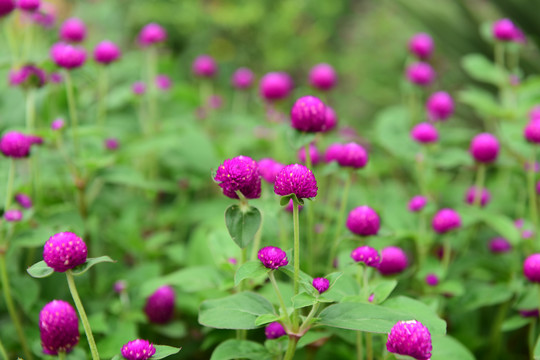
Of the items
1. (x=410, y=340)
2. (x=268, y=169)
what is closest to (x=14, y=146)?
(x=268, y=169)

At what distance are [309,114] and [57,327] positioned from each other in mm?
587

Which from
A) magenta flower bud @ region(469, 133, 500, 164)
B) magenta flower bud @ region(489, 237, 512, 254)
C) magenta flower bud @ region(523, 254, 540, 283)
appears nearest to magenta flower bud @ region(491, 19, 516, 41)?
magenta flower bud @ region(469, 133, 500, 164)

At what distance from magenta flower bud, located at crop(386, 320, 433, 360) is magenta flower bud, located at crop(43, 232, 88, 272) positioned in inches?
19.4

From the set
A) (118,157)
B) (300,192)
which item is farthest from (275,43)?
(300,192)

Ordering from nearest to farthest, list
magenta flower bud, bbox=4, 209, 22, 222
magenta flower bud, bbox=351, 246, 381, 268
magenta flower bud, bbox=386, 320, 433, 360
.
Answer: magenta flower bud, bbox=386, 320, 433, 360
magenta flower bud, bbox=351, 246, 381, 268
magenta flower bud, bbox=4, 209, 22, 222

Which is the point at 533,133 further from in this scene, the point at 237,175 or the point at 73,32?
the point at 73,32

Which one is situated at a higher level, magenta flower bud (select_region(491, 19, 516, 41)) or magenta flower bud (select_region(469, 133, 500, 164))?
magenta flower bud (select_region(491, 19, 516, 41))

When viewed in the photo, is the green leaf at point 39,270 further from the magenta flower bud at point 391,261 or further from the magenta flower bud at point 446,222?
the magenta flower bud at point 446,222

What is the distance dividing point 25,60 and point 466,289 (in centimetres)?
130

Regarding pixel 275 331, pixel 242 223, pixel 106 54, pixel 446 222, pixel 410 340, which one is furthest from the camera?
pixel 106 54

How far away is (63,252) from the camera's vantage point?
2.83 ft

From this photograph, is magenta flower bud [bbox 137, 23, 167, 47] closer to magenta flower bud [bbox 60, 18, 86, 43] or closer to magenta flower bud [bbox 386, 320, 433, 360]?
magenta flower bud [bbox 60, 18, 86, 43]

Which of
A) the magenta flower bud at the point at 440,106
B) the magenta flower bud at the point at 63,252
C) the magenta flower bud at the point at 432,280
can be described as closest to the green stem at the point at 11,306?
the magenta flower bud at the point at 63,252

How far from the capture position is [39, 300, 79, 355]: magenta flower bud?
3.12 feet
